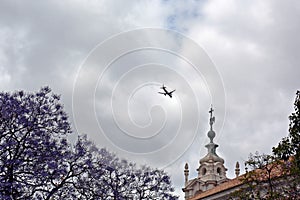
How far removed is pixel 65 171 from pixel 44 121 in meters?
1.90

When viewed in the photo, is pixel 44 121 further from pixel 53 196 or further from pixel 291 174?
pixel 291 174

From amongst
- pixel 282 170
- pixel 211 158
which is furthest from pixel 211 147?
pixel 282 170

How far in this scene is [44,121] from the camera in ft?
54.4

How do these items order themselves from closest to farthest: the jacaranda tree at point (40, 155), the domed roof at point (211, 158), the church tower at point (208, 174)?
1. the jacaranda tree at point (40, 155)
2. the church tower at point (208, 174)
3. the domed roof at point (211, 158)

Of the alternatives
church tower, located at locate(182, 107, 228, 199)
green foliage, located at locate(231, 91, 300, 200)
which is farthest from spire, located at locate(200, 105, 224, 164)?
green foliage, located at locate(231, 91, 300, 200)

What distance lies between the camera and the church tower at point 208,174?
63844 mm

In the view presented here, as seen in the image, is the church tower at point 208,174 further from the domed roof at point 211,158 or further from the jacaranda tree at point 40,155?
the jacaranda tree at point 40,155

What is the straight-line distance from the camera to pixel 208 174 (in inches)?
2554

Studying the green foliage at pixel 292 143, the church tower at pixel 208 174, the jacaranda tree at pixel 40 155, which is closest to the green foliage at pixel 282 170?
the green foliage at pixel 292 143

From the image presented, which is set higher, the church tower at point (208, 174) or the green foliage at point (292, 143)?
the church tower at point (208, 174)

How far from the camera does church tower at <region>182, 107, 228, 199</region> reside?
6384cm

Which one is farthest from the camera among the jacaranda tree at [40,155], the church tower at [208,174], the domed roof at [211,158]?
the domed roof at [211,158]

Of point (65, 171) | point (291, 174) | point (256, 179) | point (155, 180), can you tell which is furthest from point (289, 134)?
point (65, 171)

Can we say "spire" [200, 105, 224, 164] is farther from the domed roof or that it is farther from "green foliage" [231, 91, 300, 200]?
"green foliage" [231, 91, 300, 200]
